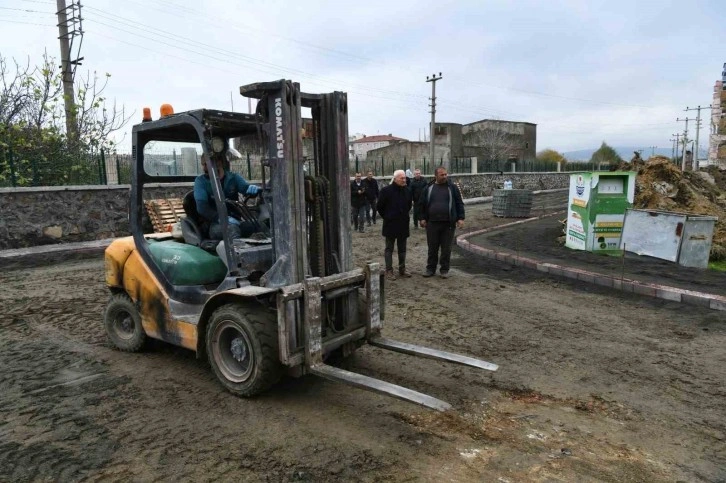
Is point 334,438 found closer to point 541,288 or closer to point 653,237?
point 541,288

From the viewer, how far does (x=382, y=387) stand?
3518 mm

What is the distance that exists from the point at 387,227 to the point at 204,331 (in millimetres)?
5227

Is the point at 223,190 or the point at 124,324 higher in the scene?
the point at 223,190

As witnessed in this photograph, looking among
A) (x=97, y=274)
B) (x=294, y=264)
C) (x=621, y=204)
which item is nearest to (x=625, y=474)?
(x=294, y=264)

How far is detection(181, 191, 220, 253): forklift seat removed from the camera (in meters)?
4.82

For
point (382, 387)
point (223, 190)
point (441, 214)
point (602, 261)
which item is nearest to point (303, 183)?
point (223, 190)

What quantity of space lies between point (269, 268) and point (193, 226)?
37.9 inches

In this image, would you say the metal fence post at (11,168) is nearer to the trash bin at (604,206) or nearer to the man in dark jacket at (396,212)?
the man in dark jacket at (396,212)

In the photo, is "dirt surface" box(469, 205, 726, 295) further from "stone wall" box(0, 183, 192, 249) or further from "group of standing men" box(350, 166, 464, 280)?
"stone wall" box(0, 183, 192, 249)

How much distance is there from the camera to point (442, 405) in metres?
3.31

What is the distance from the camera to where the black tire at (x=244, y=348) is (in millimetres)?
3879

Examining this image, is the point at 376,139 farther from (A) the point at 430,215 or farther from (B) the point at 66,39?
(A) the point at 430,215

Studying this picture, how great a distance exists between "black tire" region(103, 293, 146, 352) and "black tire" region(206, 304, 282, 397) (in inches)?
52.2

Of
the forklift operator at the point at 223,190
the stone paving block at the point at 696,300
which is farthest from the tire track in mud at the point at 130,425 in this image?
the stone paving block at the point at 696,300
